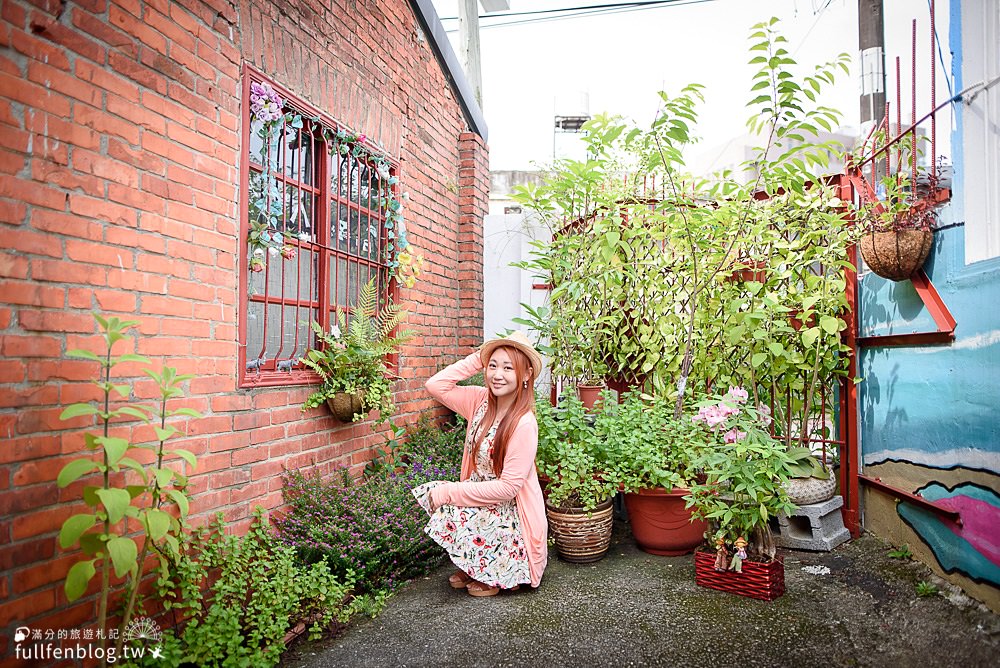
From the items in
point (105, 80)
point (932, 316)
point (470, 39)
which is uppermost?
point (470, 39)

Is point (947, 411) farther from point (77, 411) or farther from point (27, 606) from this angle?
point (27, 606)

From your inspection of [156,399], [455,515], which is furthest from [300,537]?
[156,399]

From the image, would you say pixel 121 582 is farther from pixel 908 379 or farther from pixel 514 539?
pixel 908 379

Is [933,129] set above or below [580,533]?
above

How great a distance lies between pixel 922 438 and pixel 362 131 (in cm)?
384

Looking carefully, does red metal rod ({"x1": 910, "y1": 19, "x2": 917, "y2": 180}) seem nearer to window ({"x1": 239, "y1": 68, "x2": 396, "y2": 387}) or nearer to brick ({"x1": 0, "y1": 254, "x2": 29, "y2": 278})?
window ({"x1": 239, "y1": 68, "x2": 396, "y2": 387})

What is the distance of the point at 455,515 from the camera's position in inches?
127

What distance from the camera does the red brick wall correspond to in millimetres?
2020

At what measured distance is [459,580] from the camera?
3.39 meters

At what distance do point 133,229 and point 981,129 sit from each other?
3756 mm

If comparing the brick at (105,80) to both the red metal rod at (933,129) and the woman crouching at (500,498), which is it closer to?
the woman crouching at (500,498)

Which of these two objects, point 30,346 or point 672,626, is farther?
point 672,626

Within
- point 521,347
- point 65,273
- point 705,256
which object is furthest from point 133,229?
point 705,256

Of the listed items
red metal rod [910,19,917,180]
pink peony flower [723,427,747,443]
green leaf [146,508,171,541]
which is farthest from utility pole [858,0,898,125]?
green leaf [146,508,171,541]
